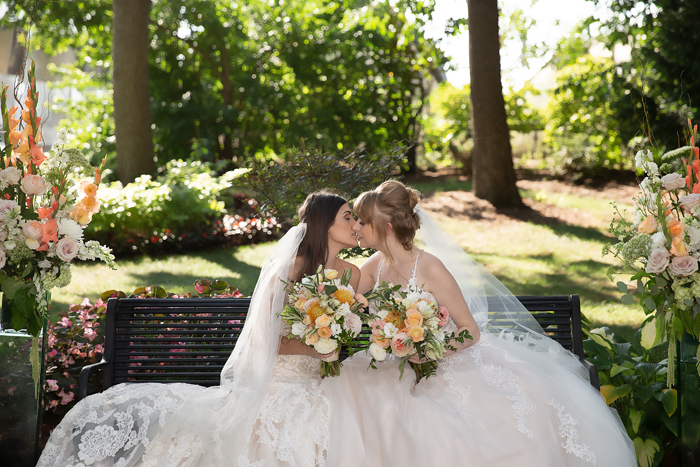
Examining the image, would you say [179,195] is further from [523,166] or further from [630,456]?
[523,166]

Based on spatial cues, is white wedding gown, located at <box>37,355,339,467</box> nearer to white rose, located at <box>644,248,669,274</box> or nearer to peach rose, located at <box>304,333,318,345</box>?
peach rose, located at <box>304,333,318,345</box>

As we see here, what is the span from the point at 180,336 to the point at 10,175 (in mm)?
1559

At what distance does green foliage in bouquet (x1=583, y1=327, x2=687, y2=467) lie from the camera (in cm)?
346

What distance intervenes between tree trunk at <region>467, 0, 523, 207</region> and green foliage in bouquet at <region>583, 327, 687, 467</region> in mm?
6168

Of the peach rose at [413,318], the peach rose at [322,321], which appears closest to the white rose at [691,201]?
the peach rose at [413,318]

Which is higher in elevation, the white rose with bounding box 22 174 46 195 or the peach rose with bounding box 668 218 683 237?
the white rose with bounding box 22 174 46 195

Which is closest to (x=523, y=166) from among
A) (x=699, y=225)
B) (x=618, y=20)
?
(x=618, y=20)

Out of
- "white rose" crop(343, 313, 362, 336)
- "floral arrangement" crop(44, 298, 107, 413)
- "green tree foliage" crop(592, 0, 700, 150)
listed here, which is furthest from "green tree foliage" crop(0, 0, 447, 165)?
"white rose" crop(343, 313, 362, 336)

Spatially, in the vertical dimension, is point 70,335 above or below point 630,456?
above

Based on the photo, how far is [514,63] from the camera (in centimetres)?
2036

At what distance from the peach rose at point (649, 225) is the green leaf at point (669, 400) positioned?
1027 millimetres

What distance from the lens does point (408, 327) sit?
2908mm

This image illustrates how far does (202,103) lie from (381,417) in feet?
43.6

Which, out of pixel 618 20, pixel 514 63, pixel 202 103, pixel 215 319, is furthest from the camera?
pixel 514 63
